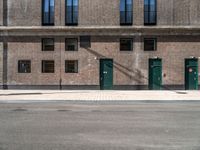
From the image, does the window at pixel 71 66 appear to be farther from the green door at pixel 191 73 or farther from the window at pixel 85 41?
the green door at pixel 191 73

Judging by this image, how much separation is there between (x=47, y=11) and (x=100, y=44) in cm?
573

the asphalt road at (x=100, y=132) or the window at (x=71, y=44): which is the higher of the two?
the window at (x=71, y=44)

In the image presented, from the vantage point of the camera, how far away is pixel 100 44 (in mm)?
37094

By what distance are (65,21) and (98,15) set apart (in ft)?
9.95

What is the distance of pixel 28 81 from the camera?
123 ft

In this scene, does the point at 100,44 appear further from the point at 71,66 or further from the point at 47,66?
the point at 47,66

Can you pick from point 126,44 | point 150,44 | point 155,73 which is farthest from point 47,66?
point 155,73

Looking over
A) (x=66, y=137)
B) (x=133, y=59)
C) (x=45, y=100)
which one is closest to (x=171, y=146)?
(x=66, y=137)

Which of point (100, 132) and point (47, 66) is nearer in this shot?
point (100, 132)

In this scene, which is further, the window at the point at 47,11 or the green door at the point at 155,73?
the window at the point at 47,11

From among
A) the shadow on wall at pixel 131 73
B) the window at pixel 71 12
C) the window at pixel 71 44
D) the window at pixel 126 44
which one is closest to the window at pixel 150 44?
the window at pixel 126 44

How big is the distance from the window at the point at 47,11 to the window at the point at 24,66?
390cm

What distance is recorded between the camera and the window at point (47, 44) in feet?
123

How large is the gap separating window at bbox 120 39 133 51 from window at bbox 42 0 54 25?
6750 millimetres
